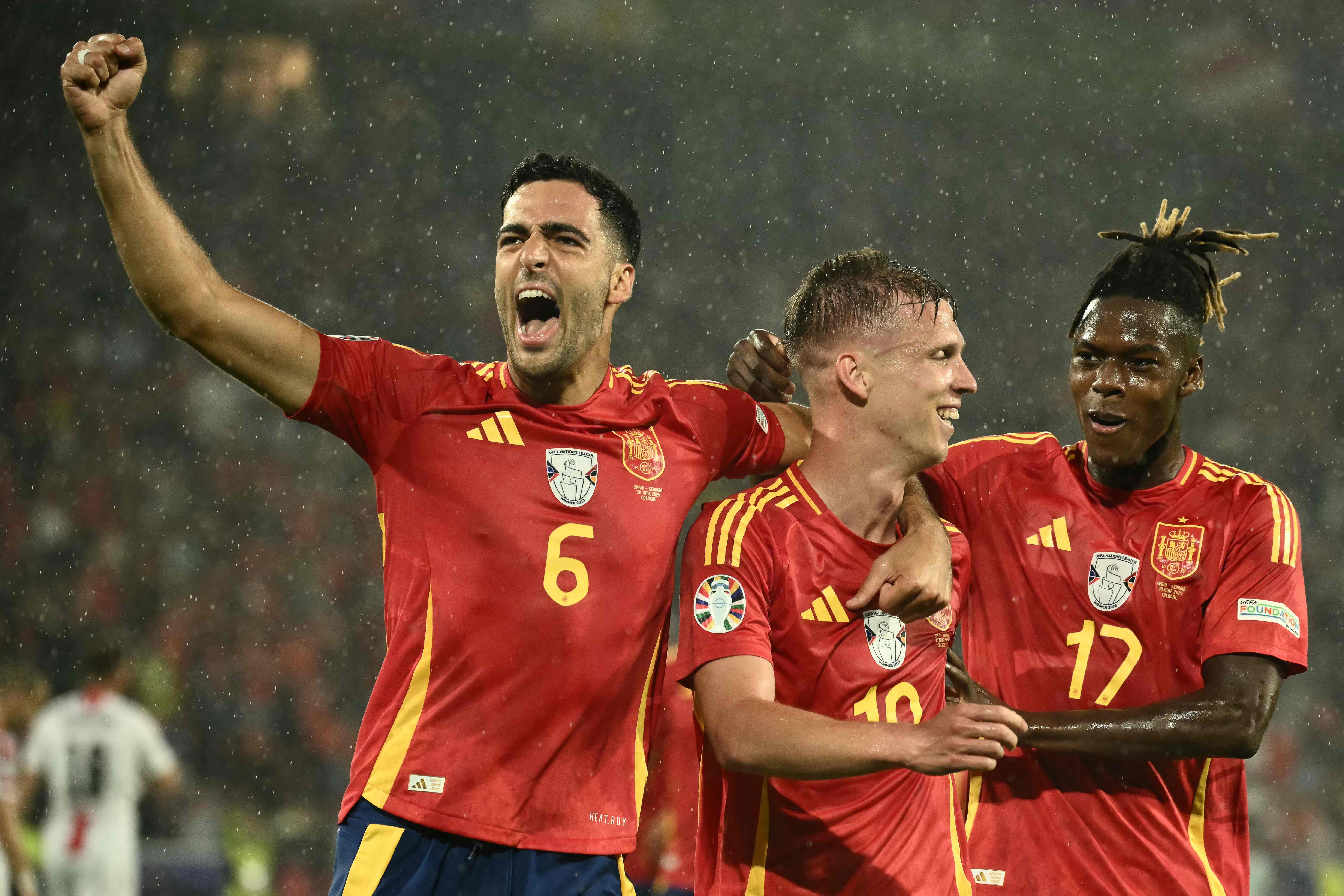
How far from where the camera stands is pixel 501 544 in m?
2.86

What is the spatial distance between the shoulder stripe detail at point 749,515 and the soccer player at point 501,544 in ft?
0.96

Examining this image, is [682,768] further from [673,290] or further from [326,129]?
[326,129]

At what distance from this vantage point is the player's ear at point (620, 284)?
324 cm

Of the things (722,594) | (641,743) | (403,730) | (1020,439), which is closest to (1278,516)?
(1020,439)

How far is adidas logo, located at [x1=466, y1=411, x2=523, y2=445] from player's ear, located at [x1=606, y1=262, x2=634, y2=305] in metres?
0.44

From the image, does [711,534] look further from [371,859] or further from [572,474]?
[371,859]

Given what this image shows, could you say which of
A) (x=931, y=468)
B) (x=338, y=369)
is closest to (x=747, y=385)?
(x=931, y=468)

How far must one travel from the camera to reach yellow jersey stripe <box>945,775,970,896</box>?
8.81 ft

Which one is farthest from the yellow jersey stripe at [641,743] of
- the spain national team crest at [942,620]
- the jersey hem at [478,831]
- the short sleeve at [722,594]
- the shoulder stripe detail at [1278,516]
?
the shoulder stripe detail at [1278,516]

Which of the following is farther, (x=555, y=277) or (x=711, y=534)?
(x=555, y=277)

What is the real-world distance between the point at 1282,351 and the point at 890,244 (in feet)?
14.2

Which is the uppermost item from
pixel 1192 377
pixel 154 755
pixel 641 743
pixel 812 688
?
pixel 1192 377

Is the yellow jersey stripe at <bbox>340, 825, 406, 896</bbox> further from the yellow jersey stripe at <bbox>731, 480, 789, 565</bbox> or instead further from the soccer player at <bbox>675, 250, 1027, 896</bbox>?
the yellow jersey stripe at <bbox>731, 480, 789, 565</bbox>

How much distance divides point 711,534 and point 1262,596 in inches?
53.1
